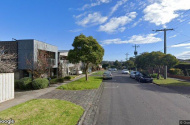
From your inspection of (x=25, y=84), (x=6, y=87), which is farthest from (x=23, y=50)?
(x=6, y=87)

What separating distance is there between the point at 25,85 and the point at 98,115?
9.11 metres

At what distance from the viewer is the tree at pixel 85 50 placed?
14.6 meters

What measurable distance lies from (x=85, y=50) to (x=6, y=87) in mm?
9188

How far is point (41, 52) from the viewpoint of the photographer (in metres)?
14.3

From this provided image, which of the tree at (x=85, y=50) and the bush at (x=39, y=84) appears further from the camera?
the tree at (x=85, y=50)

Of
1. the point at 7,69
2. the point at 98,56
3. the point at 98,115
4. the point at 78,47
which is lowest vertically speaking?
Answer: the point at 98,115

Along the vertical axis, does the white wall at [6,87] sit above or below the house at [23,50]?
below

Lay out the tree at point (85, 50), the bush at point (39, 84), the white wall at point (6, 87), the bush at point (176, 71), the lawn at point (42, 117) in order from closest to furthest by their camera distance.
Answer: the lawn at point (42, 117) → the white wall at point (6, 87) → the bush at point (39, 84) → the tree at point (85, 50) → the bush at point (176, 71)

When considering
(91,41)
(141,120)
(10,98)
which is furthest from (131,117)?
(91,41)

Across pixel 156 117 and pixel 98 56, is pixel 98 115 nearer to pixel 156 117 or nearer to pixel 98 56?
pixel 156 117

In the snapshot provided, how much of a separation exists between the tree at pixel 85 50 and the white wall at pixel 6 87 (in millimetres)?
7818

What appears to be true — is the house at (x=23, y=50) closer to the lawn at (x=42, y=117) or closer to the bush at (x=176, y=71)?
the lawn at (x=42, y=117)

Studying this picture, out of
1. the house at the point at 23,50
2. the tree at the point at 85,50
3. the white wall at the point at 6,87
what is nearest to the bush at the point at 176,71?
the tree at the point at 85,50

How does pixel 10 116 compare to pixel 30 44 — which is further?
pixel 30 44
